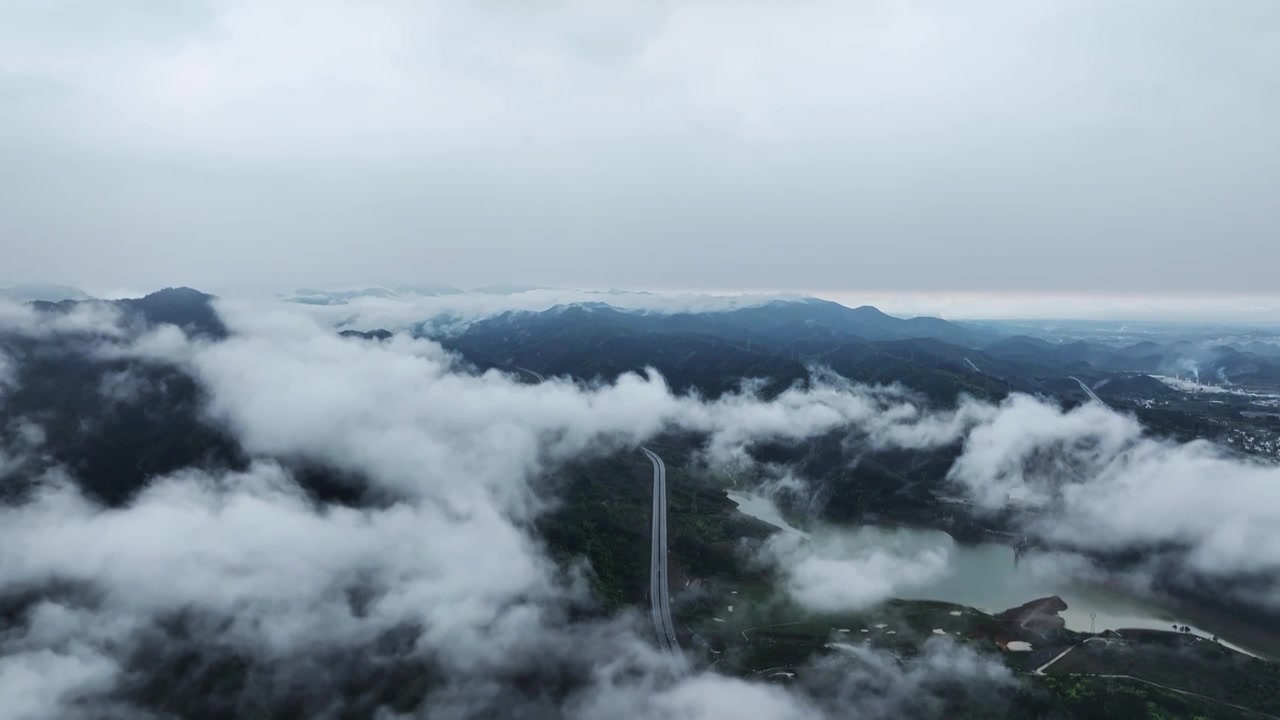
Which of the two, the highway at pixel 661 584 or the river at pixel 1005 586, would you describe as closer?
the highway at pixel 661 584

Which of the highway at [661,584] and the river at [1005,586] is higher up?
the highway at [661,584]

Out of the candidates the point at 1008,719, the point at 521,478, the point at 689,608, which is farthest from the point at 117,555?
the point at 1008,719

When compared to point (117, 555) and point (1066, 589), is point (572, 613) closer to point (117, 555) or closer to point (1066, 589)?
point (117, 555)

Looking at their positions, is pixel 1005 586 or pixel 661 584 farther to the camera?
pixel 1005 586

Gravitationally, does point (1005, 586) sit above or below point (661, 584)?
below
